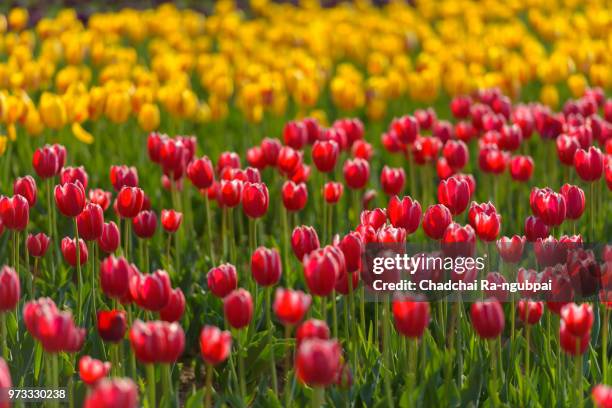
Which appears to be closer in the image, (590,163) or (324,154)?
(590,163)

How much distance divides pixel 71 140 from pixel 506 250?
3.45 m

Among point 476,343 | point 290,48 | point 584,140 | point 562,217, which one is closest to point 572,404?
point 476,343

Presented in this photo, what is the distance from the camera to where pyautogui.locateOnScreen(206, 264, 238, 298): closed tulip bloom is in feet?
9.62

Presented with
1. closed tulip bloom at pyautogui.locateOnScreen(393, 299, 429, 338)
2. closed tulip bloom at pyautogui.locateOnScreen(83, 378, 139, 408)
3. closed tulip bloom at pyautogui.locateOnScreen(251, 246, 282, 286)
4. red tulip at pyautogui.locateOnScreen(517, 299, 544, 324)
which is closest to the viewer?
closed tulip bloom at pyautogui.locateOnScreen(83, 378, 139, 408)

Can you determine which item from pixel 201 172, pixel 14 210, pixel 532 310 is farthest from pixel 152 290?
pixel 201 172

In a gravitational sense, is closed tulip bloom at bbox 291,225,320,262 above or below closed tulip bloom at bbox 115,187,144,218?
below

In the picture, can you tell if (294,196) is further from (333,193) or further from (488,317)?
(488,317)

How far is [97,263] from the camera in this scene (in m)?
4.00

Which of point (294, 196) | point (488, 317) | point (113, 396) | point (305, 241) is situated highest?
point (294, 196)

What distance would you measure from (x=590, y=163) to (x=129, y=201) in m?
1.67

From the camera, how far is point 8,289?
256cm

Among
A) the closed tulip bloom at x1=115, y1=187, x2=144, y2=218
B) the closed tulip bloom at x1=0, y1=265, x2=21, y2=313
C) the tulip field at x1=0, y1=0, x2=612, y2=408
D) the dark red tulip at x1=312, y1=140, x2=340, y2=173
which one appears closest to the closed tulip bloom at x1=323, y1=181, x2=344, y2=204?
the tulip field at x1=0, y1=0, x2=612, y2=408

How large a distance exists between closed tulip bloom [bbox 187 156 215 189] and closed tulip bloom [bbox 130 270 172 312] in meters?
1.33

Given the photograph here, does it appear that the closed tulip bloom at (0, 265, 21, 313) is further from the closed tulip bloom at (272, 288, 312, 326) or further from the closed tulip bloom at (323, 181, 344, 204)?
the closed tulip bloom at (323, 181, 344, 204)
